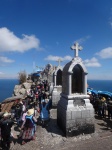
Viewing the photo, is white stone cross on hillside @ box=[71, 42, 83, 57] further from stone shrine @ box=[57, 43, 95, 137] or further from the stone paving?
the stone paving

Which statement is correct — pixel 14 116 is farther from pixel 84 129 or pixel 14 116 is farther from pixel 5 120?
pixel 84 129

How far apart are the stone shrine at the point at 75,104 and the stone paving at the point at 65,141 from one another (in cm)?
38

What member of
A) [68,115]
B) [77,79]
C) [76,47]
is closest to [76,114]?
[68,115]

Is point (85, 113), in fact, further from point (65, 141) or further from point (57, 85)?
point (57, 85)

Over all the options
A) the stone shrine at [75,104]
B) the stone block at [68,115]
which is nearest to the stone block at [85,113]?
the stone shrine at [75,104]

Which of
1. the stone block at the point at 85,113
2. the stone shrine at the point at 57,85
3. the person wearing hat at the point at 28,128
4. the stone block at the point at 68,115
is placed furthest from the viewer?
the stone shrine at the point at 57,85

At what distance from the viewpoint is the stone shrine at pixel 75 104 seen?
27.2 ft

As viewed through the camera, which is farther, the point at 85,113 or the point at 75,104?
the point at 75,104

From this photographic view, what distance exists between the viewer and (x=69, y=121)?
8234mm

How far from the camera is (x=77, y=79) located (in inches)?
365

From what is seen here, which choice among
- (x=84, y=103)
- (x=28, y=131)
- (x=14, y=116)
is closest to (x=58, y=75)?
(x=14, y=116)

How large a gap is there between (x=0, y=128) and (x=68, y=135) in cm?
326

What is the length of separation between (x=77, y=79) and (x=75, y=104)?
144cm

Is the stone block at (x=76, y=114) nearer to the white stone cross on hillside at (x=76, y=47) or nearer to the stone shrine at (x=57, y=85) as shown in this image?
the white stone cross on hillside at (x=76, y=47)
